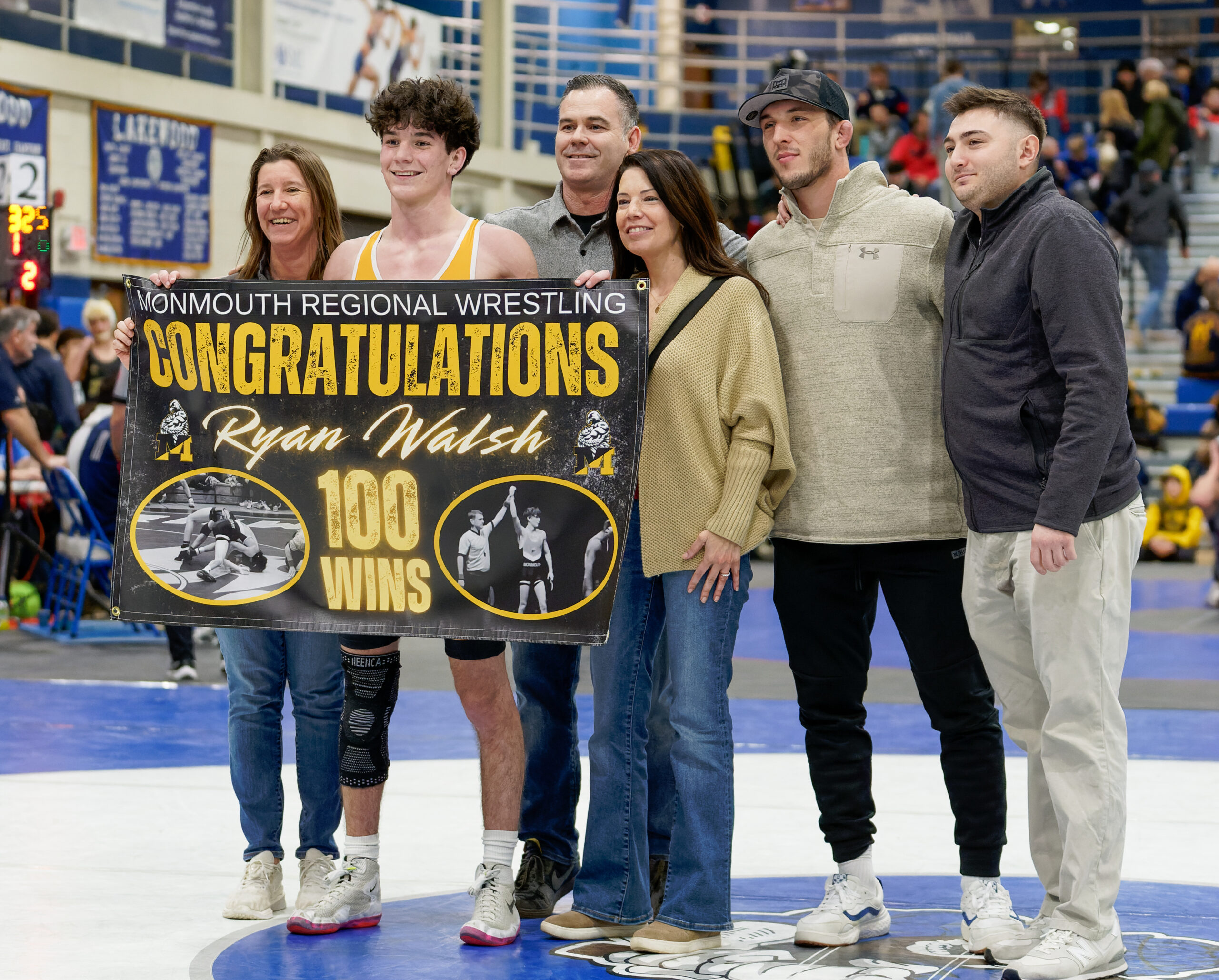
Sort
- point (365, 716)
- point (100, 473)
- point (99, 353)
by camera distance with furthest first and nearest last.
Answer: point (99, 353) < point (100, 473) < point (365, 716)

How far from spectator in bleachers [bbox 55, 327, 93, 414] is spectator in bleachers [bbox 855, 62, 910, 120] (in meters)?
12.1

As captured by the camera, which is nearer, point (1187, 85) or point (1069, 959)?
point (1069, 959)

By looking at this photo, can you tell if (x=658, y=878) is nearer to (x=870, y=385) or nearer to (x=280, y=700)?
(x=280, y=700)

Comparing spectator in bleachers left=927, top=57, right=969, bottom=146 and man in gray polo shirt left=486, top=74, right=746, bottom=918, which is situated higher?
spectator in bleachers left=927, top=57, right=969, bottom=146

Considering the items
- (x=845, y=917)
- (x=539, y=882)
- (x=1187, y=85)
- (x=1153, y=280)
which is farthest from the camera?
(x=1187, y=85)

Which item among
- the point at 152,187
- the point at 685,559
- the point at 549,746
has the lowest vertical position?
the point at 549,746

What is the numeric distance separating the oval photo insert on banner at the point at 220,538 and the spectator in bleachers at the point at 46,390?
6.30 m

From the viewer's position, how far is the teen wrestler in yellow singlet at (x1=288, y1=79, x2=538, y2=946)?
12.1ft

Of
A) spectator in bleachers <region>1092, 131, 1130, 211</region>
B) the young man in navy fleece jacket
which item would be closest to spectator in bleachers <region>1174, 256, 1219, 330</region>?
spectator in bleachers <region>1092, 131, 1130, 211</region>

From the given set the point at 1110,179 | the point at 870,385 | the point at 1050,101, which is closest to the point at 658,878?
the point at 870,385

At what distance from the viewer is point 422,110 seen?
12.0 feet

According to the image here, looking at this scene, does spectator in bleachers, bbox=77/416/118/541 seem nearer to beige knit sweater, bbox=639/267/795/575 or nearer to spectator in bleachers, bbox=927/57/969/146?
beige knit sweater, bbox=639/267/795/575

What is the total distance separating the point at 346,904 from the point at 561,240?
176 centimetres

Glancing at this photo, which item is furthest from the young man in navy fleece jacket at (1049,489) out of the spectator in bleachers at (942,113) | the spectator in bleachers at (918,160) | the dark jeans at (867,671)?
the spectator in bleachers at (918,160)
